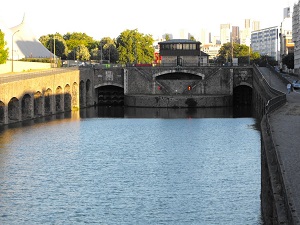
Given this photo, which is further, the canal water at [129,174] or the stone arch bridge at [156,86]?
the stone arch bridge at [156,86]

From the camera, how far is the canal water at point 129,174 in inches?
1422

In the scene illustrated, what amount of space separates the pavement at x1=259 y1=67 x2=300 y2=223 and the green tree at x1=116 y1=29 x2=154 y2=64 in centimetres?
11938

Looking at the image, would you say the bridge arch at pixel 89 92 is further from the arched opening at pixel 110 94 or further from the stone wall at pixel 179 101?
the stone wall at pixel 179 101

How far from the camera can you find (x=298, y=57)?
529 ft

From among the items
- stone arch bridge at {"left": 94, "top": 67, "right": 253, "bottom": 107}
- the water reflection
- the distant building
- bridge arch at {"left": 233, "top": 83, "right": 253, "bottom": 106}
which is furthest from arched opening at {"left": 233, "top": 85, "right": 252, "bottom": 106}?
the distant building

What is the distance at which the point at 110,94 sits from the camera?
12669cm

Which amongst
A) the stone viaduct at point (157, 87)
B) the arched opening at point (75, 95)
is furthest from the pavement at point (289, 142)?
the arched opening at point (75, 95)

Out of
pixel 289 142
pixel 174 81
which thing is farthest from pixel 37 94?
pixel 289 142

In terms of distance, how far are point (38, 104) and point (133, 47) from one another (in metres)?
93.7

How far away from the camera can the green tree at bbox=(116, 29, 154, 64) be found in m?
183

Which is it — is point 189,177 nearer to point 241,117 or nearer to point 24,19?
point 241,117

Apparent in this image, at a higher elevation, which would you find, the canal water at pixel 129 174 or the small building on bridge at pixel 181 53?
the small building on bridge at pixel 181 53

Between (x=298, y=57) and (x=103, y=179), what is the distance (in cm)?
12146

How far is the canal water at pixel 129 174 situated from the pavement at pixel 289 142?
309 cm
